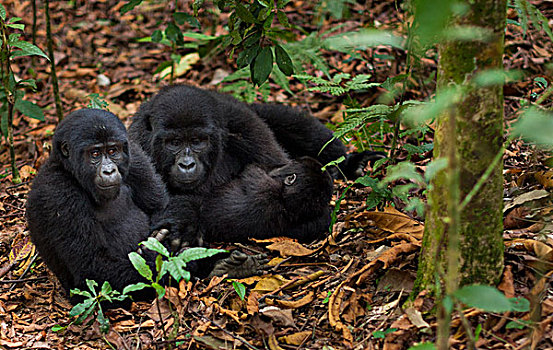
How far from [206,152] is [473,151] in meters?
3.03

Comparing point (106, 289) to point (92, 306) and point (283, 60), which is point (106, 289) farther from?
point (283, 60)

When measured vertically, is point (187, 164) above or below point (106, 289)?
above

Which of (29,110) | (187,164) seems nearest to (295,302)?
(187,164)

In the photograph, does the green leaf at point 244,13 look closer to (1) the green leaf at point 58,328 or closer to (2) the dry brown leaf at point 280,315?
(2) the dry brown leaf at point 280,315

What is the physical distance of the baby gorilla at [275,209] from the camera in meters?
5.15

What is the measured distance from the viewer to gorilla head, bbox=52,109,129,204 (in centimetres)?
441

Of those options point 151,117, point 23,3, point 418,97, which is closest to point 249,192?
point 151,117

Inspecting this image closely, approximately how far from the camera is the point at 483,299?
2498mm

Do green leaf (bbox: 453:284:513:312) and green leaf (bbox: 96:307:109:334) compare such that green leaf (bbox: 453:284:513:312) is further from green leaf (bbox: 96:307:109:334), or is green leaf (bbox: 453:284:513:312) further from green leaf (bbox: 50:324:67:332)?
green leaf (bbox: 50:324:67:332)

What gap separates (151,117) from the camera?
548 centimetres

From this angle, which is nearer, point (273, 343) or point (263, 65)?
point (273, 343)

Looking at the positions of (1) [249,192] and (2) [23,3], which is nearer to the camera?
(1) [249,192]

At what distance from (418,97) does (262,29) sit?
3.03 metres

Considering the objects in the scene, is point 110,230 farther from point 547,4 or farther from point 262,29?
point 547,4
